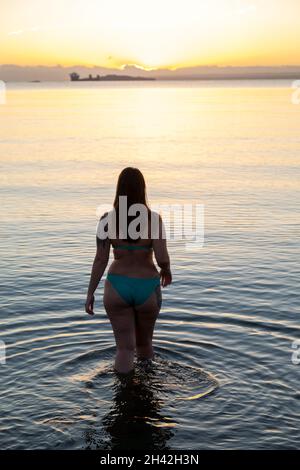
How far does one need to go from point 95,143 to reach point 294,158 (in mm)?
15651

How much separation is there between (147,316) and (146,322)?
101 millimetres

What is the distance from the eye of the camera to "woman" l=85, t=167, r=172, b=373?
7.93 m

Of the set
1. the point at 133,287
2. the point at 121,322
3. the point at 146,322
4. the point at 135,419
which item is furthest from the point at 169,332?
the point at 135,419

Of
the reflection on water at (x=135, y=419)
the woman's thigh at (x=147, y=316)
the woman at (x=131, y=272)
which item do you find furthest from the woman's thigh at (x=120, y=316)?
the reflection on water at (x=135, y=419)

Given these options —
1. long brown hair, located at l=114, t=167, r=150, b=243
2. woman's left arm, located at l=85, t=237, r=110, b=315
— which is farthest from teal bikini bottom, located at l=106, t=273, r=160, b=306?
long brown hair, located at l=114, t=167, r=150, b=243

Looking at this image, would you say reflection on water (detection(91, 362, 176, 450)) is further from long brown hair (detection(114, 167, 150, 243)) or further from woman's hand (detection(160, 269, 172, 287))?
long brown hair (detection(114, 167, 150, 243))

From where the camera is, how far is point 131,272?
817cm

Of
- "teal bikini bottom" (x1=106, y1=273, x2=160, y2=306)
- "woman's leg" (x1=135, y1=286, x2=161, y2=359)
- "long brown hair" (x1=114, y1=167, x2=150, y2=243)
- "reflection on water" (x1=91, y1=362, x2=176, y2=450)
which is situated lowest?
"reflection on water" (x1=91, y1=362, x2=176, y2=450)

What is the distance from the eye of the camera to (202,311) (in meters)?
11.7

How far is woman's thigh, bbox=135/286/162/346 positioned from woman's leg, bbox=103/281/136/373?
103 mm

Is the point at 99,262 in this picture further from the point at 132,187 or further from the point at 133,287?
the point at 132,187

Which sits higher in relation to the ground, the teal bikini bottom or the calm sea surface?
the teal bikini bottom
